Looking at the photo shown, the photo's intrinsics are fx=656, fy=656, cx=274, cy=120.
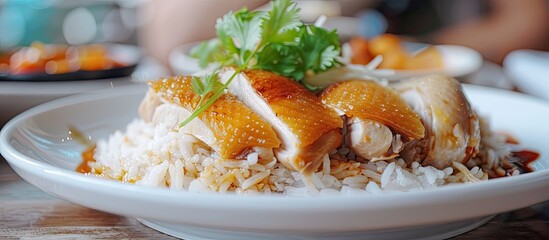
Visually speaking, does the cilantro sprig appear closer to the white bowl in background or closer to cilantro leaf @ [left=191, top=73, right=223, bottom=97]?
cilantro leaf @ [left=191, top=73, right=223, bottom=97]

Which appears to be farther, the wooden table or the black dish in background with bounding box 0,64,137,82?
the black dish in background with bounding box 0,64,137,82

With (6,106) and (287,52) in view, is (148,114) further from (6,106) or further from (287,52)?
(6,106)

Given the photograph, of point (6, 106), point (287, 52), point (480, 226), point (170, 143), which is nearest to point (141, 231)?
point (170, 143)

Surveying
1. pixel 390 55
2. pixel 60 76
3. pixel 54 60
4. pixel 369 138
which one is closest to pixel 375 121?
pixel 369 138

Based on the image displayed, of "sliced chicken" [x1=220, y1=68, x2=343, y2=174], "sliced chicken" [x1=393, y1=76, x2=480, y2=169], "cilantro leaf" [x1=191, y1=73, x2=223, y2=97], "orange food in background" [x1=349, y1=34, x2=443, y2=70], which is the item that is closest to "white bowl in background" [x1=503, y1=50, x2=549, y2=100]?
"orange food in background" [x1=349, y1=34, x2=443, y2=70]

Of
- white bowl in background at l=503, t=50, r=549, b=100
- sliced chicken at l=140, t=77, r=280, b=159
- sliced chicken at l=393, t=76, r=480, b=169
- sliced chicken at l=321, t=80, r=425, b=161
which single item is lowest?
white bowl in background at l=503, t=50, r=549, b=100

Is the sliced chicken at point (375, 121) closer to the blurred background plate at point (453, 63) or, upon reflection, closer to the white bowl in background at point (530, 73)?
the blurred background plate at point (453, 63)

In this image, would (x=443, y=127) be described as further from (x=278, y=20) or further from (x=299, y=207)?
(x=299, y=207)
